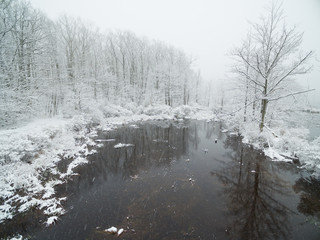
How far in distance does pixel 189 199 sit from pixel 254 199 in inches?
107

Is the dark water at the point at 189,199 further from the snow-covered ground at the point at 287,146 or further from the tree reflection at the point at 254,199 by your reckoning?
the snow-covered ground at the point at 287,146

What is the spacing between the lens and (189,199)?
630 cm

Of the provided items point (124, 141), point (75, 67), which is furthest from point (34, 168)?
point (75, 67)

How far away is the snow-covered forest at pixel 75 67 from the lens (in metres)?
13.9

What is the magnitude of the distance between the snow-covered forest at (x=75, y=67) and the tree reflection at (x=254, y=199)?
15.4 m

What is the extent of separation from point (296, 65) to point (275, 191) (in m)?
8.94

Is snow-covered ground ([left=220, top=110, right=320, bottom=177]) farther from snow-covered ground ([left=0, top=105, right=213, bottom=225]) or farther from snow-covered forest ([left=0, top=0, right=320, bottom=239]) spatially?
snow-covered ground ([left=0, top=105, right=213, bottom=225])

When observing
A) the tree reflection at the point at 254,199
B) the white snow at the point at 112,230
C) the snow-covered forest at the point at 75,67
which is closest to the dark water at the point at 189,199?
the tree reflection at the point at 254,199

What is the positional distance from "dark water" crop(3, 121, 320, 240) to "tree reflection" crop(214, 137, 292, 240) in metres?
0.03

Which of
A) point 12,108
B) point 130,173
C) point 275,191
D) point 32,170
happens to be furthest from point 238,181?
point 12,108

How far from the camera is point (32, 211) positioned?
541 cm

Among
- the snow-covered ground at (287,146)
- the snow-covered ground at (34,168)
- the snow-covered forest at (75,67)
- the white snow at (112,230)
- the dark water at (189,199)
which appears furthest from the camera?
the snow-covered forest at (75,67)

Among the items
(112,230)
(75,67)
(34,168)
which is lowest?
(112,230)

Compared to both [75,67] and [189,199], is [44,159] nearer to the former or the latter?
[189,199]
